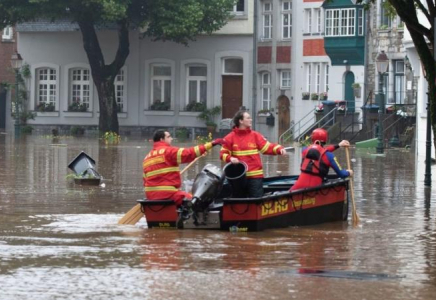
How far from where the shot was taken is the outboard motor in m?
17.0

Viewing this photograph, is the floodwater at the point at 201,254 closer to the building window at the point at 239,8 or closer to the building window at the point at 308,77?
the building window at the point at 308,77

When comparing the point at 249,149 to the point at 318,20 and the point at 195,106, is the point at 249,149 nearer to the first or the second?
the point at 318,20

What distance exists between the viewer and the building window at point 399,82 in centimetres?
5225

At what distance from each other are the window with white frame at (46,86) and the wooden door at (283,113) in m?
12.8

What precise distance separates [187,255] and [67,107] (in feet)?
173

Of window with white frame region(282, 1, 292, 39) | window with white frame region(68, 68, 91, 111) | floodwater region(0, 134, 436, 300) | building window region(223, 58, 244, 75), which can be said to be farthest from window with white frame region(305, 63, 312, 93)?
floodwater region(0, 134, 436, 300)

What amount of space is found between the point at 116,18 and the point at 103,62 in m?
4.24

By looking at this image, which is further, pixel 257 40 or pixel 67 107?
pixel 67 107

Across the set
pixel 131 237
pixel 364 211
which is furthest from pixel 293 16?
pixel 131 237

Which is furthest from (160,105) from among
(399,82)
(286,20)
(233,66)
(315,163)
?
(315,163)

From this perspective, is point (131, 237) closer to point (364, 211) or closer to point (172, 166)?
point (172, 166)

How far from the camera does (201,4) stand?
5906 cm

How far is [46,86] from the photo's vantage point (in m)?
67.9

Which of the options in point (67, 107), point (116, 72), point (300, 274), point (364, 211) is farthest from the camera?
point (67, 107)
